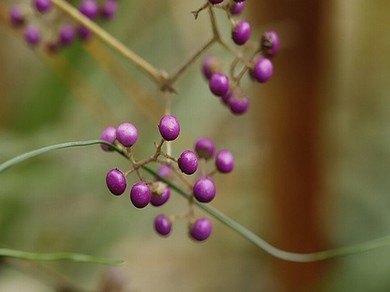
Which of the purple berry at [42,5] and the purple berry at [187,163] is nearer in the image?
the purple berry at [187,163]

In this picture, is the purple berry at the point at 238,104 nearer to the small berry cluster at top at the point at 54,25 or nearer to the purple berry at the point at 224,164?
the purple berry at the point at 224,164

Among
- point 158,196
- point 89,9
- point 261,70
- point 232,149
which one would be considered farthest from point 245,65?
point 232,149

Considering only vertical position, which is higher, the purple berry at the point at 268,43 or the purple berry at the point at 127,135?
the purple berry at the point at 268,43

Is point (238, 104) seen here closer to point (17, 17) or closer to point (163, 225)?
point (163, 225)

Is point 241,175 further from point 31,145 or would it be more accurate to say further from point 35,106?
point 31,145

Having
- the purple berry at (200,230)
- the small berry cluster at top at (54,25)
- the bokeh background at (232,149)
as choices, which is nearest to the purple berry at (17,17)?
the small berry cluster at top at (54,25)

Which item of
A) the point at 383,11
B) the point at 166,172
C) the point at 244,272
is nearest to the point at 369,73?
the point at 383,11
